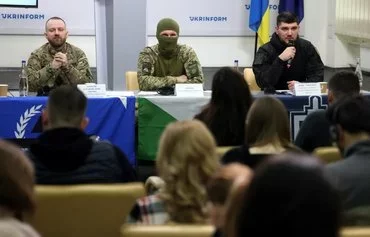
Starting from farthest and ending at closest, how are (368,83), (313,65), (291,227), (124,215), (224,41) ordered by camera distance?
(224,41), (368,83), (313,65), (124,215), (291,227)

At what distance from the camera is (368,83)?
793 centimetres

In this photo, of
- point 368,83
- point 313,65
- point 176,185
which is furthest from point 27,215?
point 368,83

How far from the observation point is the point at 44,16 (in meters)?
8.34

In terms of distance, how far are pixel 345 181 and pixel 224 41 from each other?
6.61m

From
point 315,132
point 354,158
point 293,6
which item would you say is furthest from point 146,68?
point 354,158

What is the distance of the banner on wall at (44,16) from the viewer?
829 centimetres

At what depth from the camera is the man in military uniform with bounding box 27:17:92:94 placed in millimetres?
5391

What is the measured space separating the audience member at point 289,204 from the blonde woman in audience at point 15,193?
2.99 feet

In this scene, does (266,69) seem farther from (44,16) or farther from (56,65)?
(44,16)

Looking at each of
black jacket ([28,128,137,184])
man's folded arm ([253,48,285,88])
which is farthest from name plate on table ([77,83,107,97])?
black jacket ([28,128,137,184])

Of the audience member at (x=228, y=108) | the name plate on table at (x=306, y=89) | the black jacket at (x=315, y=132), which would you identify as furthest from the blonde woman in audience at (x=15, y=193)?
the name plate on table at (x=306, y=89)

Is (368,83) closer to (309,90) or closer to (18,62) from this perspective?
(309,90)

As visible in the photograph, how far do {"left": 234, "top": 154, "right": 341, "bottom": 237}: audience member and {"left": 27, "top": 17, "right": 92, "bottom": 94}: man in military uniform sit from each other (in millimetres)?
4540

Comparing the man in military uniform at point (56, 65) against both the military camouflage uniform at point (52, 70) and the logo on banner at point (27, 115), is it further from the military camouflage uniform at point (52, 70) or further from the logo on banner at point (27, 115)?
the logo on banner at point (27, 115)
